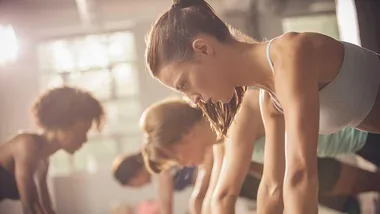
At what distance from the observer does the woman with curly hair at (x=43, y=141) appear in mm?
873

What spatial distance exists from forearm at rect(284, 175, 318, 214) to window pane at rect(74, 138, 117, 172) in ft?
1.05

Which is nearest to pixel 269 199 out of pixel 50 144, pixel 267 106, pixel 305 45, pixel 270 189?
pixel 270 189

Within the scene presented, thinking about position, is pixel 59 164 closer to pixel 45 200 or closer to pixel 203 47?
pixel 45 200

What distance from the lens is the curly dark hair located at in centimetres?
88

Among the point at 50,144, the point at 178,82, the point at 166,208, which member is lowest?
the point at 166,208

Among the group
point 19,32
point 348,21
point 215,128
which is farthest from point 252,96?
point 19,32

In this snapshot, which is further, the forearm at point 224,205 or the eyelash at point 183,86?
the forearm at point 224,205

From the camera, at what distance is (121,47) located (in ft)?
2.89

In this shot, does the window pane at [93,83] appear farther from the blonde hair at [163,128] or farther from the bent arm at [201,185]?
the bent arm at [201,185]

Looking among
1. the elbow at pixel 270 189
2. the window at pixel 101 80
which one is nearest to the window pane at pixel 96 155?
the window at pixel 101 80

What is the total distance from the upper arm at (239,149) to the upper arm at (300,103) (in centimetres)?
16

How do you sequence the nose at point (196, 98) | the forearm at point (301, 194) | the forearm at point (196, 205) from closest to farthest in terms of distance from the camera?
1. the forearm at point (301, 194)
2. the nose at point (196, 98)
3. the forearm at point (196, 205)

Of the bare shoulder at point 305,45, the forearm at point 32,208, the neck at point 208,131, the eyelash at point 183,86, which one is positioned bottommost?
the forearm at point 32,208

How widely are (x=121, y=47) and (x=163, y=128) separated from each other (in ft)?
0.47
